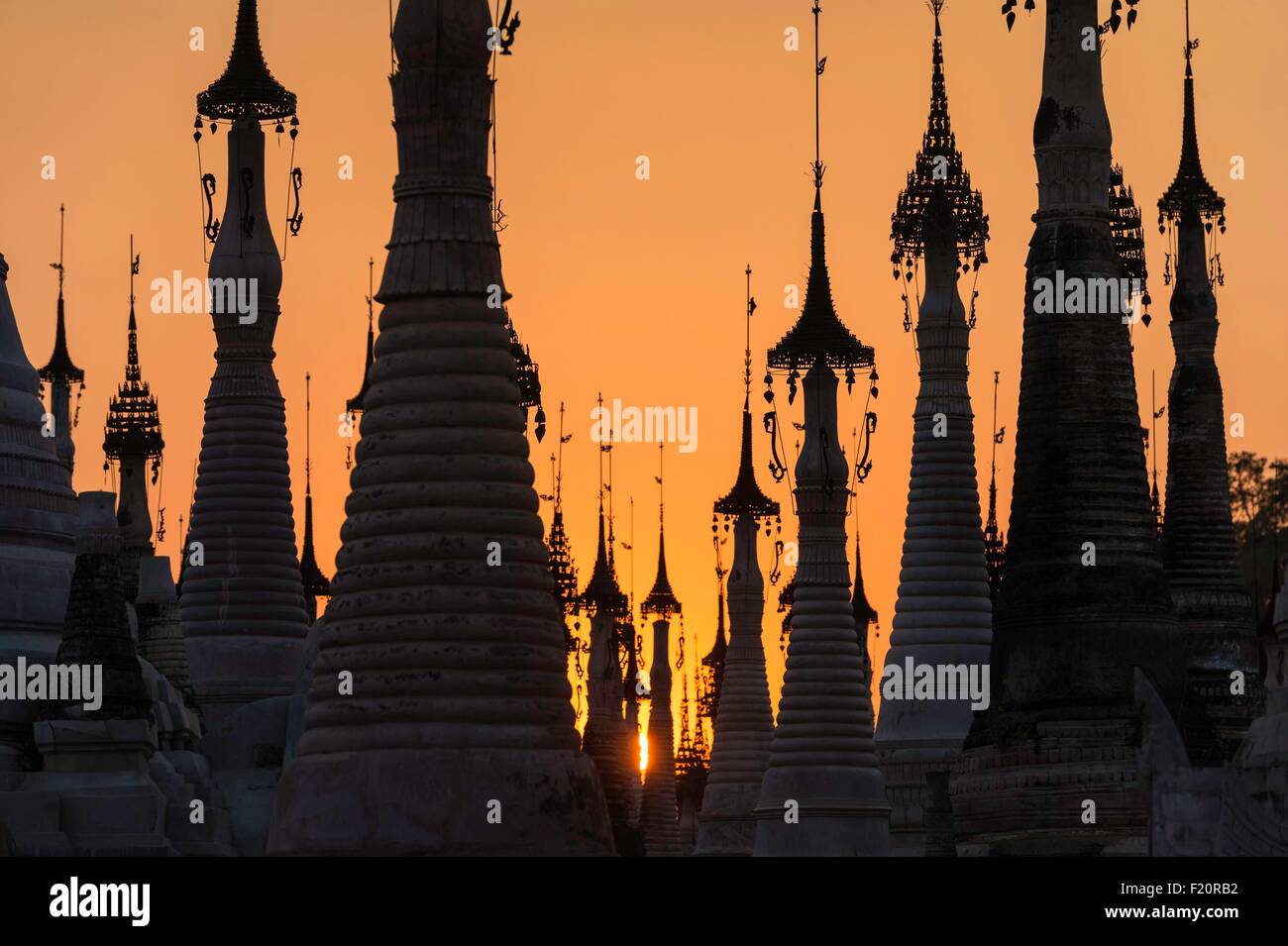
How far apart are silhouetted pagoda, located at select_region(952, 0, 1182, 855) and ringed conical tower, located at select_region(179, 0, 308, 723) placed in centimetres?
2150

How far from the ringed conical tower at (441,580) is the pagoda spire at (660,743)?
5379cm

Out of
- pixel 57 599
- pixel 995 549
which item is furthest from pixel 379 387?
pixel 995 549

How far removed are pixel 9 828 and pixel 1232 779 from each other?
22171 mm

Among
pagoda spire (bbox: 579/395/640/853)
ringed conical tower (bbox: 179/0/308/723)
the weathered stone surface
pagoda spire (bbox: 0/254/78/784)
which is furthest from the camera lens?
pagoda spire (bbox: 579/395/640/853)

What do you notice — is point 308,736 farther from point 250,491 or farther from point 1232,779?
point 250,491

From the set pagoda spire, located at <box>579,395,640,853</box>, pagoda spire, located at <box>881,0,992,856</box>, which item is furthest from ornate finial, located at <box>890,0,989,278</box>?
pagoda spire, located at <box>579,395,640,853</box>

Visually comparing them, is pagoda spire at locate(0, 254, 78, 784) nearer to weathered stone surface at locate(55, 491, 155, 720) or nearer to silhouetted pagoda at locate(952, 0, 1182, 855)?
weathered stone surface at locate(55, 491, 155, 720)

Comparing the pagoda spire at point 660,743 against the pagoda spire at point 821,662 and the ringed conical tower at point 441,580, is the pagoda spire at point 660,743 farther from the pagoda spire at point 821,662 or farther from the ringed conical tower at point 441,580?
the ringed conical tower at point 441,580

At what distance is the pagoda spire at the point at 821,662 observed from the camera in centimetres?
7144

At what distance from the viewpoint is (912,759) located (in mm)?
77062

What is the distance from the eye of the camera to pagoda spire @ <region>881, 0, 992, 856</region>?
77375 millimetres

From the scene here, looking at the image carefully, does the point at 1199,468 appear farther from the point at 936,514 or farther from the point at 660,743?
the point at 660,743

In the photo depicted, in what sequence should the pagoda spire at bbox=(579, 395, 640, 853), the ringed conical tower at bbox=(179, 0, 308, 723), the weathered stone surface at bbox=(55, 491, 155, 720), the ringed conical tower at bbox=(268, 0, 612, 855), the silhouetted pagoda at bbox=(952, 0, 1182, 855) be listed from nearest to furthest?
the ringed conical tower at bbox=(268, 0, 612, 855) < the silhouetted pagoda at bbox=(952, 0, 1182, 855) < the weathered stone surface at bbox=(55, 491, 155, 720) < the ringed conical tower at bbox=(179, 0, 308, 723) < the pagoda spire at bbox=(579, 395, 640, 853)
